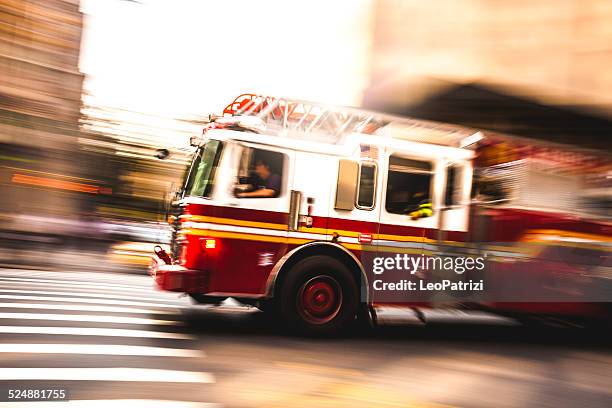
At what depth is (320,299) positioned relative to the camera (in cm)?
679

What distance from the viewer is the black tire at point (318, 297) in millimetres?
6621

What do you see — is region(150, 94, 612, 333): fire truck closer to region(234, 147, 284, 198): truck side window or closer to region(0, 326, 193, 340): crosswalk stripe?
region(234, 147, 284, 198): truck side window

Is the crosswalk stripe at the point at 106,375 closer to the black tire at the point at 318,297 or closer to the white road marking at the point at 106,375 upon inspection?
the white road marking at the point at 106,375

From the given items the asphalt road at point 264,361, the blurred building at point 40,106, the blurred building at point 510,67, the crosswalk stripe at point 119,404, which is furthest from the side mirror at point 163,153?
the blurred building at point 510,67

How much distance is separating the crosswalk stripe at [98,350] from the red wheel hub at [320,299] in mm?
1492

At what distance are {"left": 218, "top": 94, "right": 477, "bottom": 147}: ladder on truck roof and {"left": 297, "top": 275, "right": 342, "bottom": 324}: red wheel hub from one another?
176 centimetres

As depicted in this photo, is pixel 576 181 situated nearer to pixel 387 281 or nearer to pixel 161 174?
pixel 387 281

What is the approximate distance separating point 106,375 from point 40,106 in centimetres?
2079

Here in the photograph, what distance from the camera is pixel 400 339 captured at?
7262mm

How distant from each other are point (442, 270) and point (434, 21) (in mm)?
20501

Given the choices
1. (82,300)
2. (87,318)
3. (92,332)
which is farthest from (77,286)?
(92,332)

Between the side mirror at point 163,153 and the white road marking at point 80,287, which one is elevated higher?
the side mirror at point 163,153

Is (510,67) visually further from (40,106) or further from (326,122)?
(40,106)

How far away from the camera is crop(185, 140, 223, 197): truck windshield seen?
6582 millimetres
